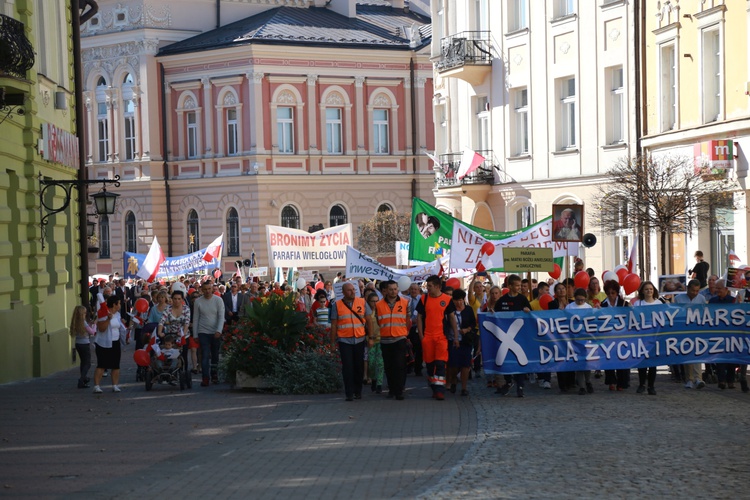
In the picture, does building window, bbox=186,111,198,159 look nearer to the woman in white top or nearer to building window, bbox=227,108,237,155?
building window, bbox=227,108,237,155

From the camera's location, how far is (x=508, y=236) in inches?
1091

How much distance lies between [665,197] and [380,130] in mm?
33823

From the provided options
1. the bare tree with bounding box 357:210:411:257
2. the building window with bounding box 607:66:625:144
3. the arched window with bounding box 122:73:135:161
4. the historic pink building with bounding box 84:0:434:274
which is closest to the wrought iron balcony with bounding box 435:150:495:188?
the building window with bounding box 607:66:625:144

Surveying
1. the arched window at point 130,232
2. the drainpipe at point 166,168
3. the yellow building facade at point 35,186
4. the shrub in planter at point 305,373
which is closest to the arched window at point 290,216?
the drainpipe at point 166,168

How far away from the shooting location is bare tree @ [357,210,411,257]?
53.8 meters

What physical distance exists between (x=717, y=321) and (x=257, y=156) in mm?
37991

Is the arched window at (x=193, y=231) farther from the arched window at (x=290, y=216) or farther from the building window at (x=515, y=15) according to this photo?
the building window at (x=515, y=15)

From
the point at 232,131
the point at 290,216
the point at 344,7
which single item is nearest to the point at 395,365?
the point at 290,216

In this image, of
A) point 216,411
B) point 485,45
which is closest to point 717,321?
point 216,411

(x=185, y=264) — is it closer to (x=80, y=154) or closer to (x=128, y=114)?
(x=80, y=154)

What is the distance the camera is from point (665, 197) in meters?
26.7

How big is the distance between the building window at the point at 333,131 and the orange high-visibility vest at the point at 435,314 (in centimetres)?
3889

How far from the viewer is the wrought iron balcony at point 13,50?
19.5m

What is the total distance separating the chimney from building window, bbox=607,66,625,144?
97.7ft
